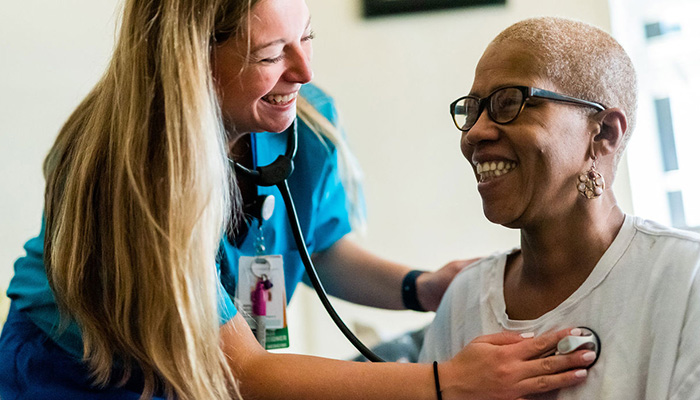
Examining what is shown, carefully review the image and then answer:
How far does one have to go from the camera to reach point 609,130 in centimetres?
112

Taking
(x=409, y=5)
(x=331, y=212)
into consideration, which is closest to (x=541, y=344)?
(x=331, y=212)

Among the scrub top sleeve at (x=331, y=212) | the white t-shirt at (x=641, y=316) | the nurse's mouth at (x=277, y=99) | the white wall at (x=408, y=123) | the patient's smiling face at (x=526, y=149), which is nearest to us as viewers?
the white t-shirt at (x=641, y=316)

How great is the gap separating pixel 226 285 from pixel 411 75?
132 cm

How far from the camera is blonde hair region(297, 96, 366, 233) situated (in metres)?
1.50

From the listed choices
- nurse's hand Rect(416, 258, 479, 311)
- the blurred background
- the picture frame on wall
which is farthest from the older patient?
the picture frame on wall

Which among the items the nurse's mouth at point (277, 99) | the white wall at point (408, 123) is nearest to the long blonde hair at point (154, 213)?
the nurse's mouth at point (277, 99)

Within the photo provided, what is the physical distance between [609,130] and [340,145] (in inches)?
23.3

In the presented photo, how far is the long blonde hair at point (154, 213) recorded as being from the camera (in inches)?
42.1

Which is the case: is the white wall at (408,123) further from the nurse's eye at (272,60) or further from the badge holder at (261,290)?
the nurse's eye at (272,60)

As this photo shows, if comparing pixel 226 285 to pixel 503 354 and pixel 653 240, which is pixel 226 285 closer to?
pixel 503 354

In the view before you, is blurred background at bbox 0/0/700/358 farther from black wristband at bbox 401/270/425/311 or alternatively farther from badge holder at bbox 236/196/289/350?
badge holder at bbox 236/196/289/350

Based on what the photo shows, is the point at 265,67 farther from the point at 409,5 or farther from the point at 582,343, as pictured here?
the point at 409,5

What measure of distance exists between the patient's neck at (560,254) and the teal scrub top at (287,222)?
485 mm

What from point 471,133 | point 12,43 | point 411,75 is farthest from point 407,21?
point 471,133
